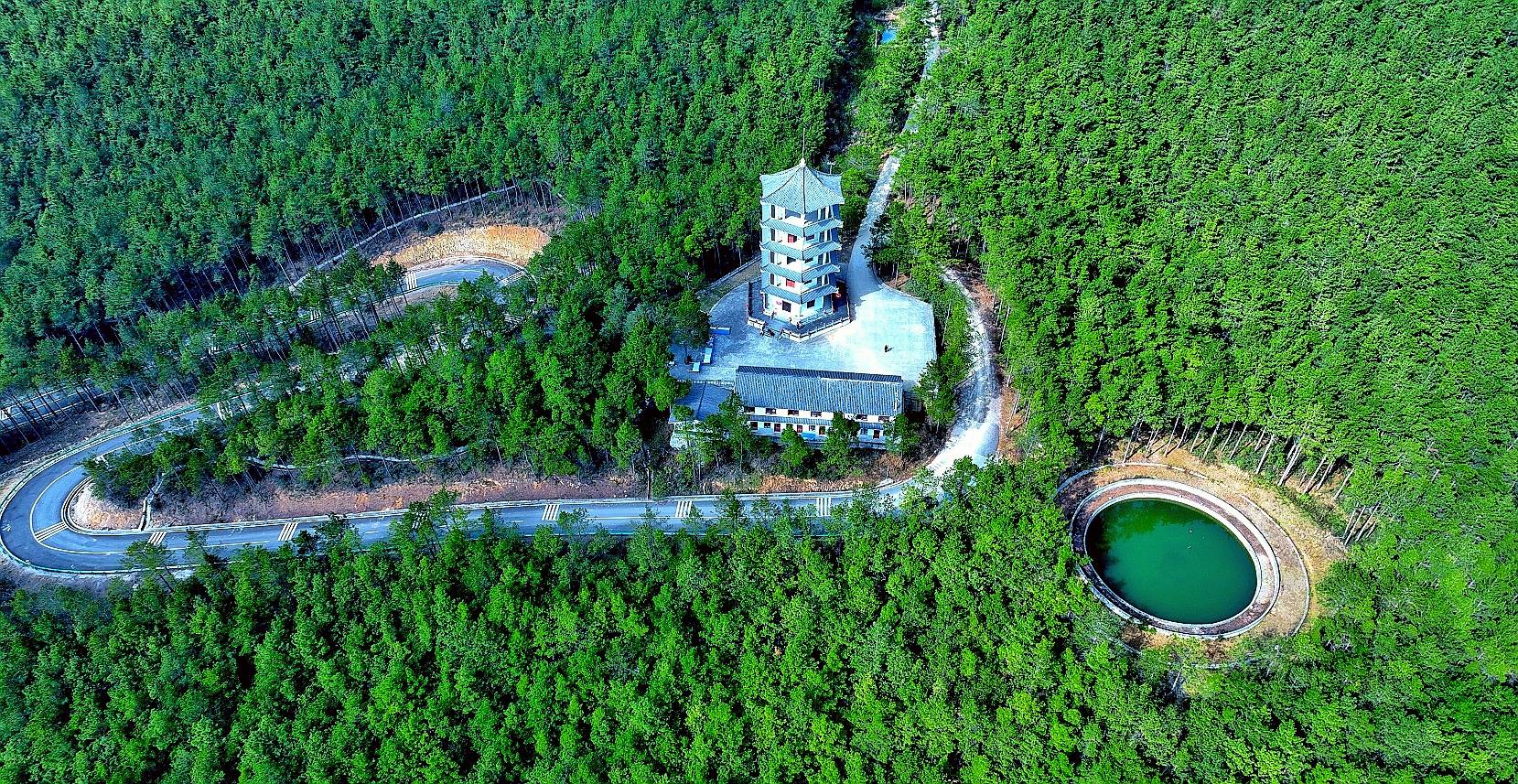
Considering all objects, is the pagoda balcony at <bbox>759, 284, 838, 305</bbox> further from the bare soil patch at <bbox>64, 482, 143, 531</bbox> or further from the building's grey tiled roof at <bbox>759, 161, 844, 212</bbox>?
the bare soil patch at <bbox>64, 482, 143, 531</bbox>

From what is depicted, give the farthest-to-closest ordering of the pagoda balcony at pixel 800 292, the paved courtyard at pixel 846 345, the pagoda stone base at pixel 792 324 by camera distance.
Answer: the pagoda stone base at pixel 792 324, the pagoda balcony at pixel 800 292, the paved courtyard at pixel 846 345

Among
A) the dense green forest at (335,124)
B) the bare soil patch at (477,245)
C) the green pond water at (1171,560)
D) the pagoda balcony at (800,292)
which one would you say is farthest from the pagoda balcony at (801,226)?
the bare soil patch at (477,245)

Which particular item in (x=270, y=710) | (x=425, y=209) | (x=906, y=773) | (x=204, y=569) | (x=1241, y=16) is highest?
(x=1241, y=16)

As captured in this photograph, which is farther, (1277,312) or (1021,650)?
(1277,312)

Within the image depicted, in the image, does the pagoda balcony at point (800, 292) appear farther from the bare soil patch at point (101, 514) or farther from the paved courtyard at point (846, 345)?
the bare soil patch at point (101, 514)

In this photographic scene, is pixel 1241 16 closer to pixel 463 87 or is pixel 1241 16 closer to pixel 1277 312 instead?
pixel 1277 312

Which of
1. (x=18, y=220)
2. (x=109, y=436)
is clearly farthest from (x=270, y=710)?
(x=18, y=220)

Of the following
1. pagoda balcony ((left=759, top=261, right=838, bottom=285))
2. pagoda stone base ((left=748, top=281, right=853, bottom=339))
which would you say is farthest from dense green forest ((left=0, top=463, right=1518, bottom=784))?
pagoda balcony ((left=759, top=261, right=838, bottom=285))
